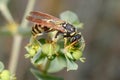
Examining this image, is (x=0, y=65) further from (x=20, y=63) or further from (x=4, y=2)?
(x=20, y=63)

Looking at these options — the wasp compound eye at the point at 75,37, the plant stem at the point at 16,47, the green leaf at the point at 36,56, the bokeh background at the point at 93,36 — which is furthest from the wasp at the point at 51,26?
the bokeh background at the point at 93,36

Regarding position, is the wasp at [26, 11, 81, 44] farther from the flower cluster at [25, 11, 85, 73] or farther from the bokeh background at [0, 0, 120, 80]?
the bokeh background at [0, 0, 120, 80]

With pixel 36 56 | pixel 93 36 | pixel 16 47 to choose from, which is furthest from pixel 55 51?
pixel 93 36

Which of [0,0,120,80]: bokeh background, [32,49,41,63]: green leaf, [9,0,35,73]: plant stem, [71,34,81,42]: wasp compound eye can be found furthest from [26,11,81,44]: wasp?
[0,0,120,80]: bokeh background

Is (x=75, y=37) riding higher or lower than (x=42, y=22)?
lower

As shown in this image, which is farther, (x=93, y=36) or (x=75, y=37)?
(x=93, y=36)

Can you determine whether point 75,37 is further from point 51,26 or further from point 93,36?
point 93,36

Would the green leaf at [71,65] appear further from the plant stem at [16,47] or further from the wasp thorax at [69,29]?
the plant stem at [16,47]
